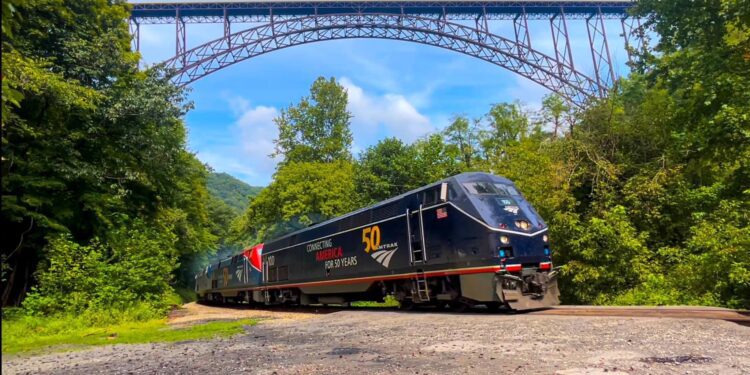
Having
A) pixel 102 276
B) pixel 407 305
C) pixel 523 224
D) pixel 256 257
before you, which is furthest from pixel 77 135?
pixel 523 224

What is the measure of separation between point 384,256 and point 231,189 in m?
138

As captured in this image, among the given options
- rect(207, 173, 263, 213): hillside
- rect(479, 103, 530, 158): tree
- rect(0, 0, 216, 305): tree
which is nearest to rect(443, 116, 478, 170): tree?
rect(479, 103, 530, 158): tree

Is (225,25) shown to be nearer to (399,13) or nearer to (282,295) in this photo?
(399,13)

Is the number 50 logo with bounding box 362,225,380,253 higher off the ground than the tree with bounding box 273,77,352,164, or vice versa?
the tree with bounding box 273,77,352,164

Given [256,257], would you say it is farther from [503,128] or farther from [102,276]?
[503,128]

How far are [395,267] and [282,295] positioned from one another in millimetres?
8827

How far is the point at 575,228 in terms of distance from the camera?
16391mm

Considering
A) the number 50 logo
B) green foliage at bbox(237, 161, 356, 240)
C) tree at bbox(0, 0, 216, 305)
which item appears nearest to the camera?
the number 50 logo

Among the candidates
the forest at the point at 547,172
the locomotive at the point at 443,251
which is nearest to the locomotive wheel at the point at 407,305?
the locomotive at the point at 443,251

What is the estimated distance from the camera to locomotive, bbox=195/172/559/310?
11.1m

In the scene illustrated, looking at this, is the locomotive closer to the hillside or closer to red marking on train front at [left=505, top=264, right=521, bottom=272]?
red marking on train front at [left=505, top=264, right=521, bottom=272]

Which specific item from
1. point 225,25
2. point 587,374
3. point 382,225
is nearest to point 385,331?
point 587,374

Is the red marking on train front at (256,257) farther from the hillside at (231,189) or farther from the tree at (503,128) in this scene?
the hillside at (231,189)

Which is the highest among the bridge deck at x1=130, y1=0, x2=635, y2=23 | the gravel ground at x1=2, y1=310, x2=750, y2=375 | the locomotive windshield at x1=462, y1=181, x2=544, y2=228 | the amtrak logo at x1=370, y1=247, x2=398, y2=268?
the bridge deck at x1=130, y1=0, x2=635, y2=23
